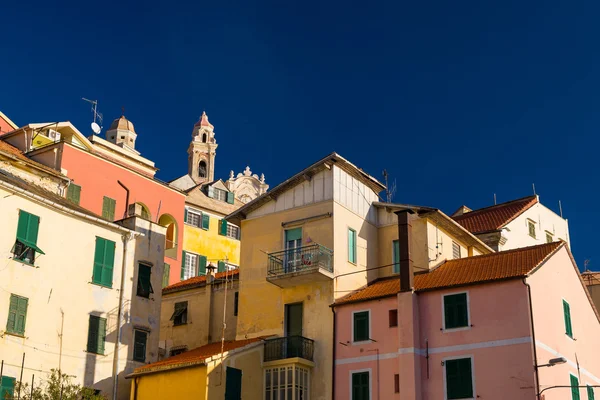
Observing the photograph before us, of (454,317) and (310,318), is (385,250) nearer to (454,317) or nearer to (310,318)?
(310,318)

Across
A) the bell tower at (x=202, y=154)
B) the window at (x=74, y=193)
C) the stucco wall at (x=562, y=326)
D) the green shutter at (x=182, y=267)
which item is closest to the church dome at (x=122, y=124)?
the bell tower at (x=202, y=154)

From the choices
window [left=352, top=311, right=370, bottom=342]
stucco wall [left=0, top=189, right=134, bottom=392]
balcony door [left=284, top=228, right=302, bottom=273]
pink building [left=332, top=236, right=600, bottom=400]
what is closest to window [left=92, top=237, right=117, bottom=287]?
stucco wall [left=0, top=189, right=134, bottom=392]

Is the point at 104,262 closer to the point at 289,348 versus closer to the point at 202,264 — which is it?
the point at 289,348

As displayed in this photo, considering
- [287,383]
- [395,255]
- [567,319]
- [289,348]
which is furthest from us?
[395,255]

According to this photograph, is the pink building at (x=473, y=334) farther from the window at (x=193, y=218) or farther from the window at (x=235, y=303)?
the window at (x=193, y=218)

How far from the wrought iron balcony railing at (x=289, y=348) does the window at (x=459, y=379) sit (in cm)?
658

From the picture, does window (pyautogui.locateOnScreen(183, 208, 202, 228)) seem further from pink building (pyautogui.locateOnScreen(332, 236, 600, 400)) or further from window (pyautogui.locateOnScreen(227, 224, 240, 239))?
pink building (pyautogui.locateOnScreen(332, 236, 600, 400))

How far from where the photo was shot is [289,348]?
36312 mm

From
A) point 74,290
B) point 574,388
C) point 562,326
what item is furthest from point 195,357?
point 574,388

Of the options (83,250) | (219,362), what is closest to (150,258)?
(83,250)

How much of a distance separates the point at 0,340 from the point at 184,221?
2883 cm

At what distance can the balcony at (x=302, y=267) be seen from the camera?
3709 centimetres

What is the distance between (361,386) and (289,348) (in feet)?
12.5

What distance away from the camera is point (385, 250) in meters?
40.4
